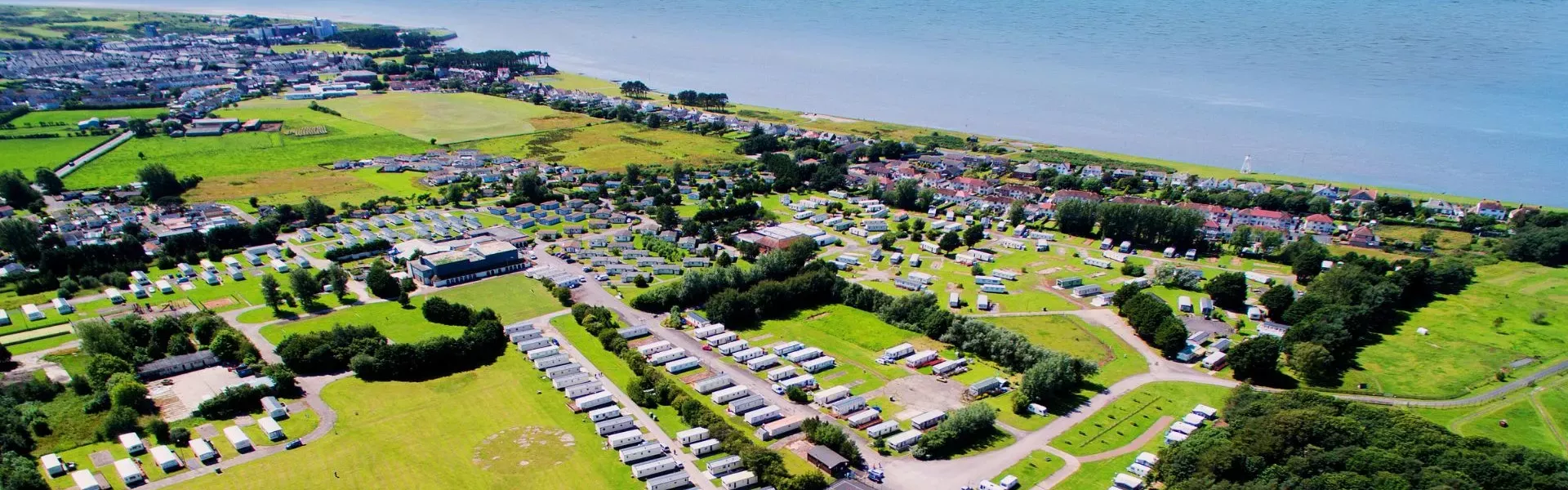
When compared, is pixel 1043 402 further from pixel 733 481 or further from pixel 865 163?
pixel 865 163

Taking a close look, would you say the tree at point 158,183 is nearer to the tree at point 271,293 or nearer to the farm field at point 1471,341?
the tree at point 271,293

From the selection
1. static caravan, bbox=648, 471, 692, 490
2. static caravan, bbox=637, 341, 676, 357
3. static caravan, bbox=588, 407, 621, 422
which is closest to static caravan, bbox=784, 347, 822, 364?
static caravan, bbox=637, 341, 676, 357

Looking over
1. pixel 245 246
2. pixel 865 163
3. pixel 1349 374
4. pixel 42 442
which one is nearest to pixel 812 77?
pixel 865 163

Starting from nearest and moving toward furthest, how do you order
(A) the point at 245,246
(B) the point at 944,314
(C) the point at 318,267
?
(B) the point at 944,314 → (C) the point at 318,267 → (A) the point at 245,246

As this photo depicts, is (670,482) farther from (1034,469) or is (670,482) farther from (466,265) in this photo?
(466,265)

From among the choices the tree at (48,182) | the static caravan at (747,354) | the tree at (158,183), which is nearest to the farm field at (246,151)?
the tree at (48,182)

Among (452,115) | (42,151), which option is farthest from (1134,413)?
(42,151)
